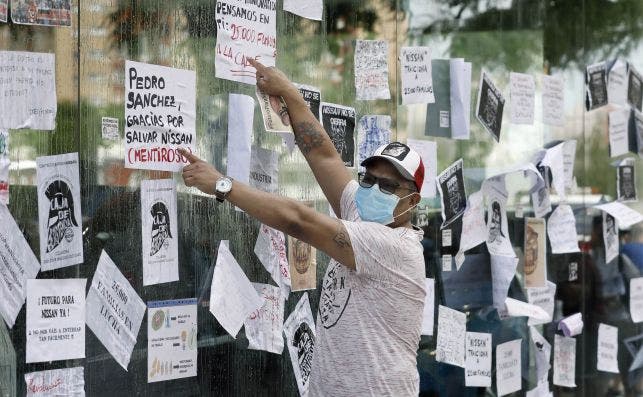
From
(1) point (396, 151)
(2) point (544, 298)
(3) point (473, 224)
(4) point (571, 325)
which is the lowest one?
(4) point (571, 325)

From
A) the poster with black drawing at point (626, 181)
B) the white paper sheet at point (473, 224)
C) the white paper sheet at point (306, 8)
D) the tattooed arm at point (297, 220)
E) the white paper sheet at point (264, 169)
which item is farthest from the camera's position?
the poster with black drawing at point (626, 181)

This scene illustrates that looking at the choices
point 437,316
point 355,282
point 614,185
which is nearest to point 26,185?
point 355,282

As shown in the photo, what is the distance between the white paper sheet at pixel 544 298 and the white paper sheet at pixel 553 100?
1116 mm

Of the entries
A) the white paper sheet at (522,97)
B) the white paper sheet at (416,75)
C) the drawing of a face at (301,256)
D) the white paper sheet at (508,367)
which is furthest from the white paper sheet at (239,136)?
the white paper sheet at (508,367)

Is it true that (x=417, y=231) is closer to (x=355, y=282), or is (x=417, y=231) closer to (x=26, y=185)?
(x=355, y=282)

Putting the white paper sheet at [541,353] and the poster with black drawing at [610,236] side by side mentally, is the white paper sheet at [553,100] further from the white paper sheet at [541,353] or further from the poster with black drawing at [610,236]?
the white paper sheet at [541,353]

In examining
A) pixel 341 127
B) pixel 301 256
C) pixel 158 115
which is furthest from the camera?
pixel 341 127

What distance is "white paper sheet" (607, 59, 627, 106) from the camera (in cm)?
807

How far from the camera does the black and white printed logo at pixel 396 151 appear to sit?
4.23 metres

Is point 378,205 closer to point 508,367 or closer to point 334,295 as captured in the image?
point 334,295

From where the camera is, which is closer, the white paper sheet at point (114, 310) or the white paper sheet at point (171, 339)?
the white paper sheet at point (114, 310)

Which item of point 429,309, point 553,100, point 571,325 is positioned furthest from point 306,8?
point 571,325

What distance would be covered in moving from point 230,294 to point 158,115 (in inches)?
37.2

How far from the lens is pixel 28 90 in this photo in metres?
4.26
